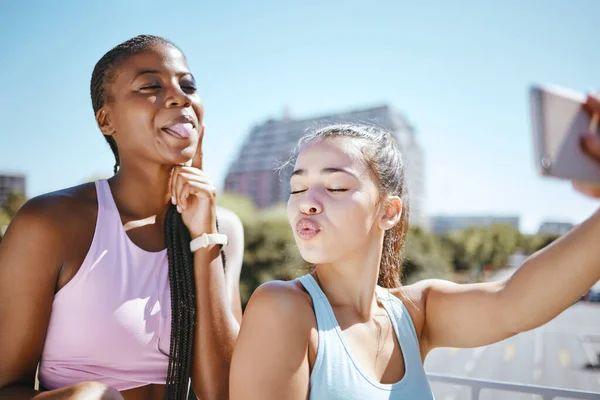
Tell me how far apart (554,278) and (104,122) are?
1.48 metres

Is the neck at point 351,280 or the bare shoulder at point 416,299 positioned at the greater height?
the neck at point 351,280

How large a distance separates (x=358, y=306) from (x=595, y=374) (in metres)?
24.0

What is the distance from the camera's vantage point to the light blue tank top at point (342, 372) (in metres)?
1.25

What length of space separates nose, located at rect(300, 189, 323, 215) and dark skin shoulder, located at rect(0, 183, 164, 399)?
2.26 feet

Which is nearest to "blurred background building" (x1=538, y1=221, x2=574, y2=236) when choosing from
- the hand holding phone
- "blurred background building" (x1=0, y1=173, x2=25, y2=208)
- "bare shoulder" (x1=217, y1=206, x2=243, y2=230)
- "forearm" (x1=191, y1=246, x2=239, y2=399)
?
the hand holding phone

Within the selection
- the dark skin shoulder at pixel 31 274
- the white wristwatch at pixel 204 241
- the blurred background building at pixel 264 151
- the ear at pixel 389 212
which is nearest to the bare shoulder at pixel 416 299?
the ear at pixel 389 212

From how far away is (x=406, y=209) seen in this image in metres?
1.72

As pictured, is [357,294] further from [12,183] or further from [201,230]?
[12,183]

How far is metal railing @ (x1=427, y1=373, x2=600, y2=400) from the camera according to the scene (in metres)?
1.88

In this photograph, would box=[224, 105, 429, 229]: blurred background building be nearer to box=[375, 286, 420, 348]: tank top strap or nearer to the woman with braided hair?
the woman with braided hair

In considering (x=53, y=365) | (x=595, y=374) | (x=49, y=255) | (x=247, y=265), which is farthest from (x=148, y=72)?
(x=595, y=374)

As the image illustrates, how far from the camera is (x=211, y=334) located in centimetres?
166

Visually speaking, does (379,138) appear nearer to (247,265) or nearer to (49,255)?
(49,255)

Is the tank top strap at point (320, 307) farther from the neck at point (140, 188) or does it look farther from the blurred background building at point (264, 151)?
the blurred background building at point (264, 151)
